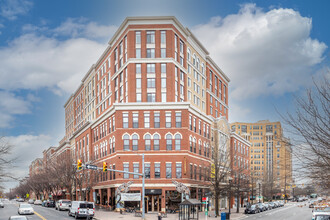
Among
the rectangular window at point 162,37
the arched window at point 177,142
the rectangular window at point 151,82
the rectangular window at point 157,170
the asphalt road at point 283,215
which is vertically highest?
the rectangular window at point 162,37

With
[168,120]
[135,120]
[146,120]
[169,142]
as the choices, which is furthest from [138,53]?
[169,142]

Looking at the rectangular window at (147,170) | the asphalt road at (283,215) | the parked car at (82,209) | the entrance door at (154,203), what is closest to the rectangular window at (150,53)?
the rectangular window at (147,170)

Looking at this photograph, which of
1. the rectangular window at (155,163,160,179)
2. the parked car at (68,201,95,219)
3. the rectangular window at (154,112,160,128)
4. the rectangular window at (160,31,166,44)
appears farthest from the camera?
the rectangular window at (160,31,166,44)

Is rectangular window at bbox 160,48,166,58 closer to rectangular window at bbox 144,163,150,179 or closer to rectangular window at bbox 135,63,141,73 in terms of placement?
rectangular window at bbox 135,63,141,73

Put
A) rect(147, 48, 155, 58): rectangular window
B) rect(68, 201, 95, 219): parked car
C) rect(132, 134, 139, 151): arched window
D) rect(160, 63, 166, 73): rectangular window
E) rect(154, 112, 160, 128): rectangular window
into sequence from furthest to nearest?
rect(147, 48, 155, 58): rectangular window < rect(160, 63, 166, 73): rectangular window < rect(154, 112, 160, 128): rectangular window < rect(132, 134, 139, 151): arched window < rect(68, 201, 95, 219): parked car

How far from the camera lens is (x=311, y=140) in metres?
14.2

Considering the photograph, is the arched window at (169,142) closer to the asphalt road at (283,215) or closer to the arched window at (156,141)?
the arched window at (156,141)

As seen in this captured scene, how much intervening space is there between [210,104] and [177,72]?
65.3 feet

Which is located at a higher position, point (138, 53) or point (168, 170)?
point (138, 53)

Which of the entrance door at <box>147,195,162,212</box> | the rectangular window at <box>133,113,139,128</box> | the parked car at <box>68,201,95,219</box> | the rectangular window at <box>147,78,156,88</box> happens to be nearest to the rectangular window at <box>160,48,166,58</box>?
the rectangular window at <box>147,78,156,88</box>

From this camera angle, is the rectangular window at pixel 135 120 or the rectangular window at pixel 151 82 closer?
the rectangular window at pixel 135 120

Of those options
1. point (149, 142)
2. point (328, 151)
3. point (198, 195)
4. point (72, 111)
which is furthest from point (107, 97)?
point (328, 151)

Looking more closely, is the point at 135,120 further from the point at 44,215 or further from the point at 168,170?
the point at 44,215

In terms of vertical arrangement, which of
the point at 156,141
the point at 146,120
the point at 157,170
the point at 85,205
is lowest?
the point at 85,205
